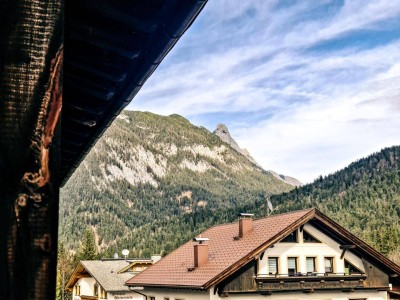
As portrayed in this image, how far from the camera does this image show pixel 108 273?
47219 millimetres

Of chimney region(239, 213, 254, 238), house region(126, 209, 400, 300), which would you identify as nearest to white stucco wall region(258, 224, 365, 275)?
house region(126, 209, 400, 300)

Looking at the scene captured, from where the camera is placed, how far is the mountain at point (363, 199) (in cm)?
9821

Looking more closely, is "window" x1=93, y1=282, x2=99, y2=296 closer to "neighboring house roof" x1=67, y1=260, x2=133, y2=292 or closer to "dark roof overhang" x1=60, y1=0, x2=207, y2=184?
"neighboring house roof" x1=67, y1=260, x2=133, y2=292

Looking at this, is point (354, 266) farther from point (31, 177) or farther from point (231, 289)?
point (31, 177)

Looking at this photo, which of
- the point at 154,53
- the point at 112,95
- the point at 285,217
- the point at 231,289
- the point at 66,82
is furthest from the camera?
the point at 285,217

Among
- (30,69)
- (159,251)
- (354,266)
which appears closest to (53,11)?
(30,69)

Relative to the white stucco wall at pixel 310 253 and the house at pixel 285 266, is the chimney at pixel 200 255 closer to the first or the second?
the house at pixel 285 266

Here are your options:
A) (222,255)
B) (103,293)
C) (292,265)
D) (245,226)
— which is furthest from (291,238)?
(103,293)

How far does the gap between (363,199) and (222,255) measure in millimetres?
109982

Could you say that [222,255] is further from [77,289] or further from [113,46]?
[77,289]

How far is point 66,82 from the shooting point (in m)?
4.41

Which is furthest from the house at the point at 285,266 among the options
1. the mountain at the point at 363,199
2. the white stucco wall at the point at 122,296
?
the mountain at the point at 363,199

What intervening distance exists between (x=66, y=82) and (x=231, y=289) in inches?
884

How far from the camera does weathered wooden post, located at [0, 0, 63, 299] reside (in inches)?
65.0
